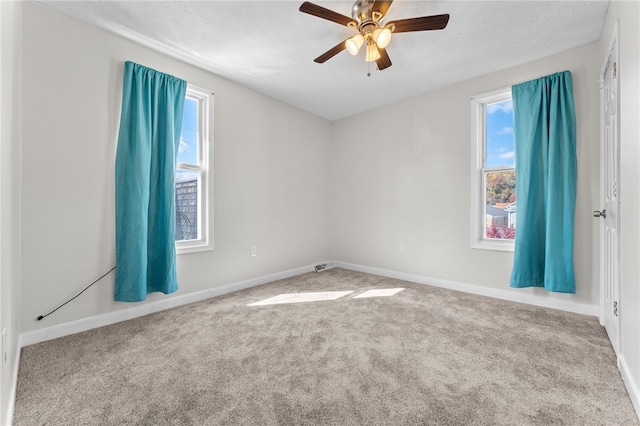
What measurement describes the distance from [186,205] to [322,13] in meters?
2.29

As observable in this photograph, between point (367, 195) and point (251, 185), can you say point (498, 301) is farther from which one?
A: point (251, 185)

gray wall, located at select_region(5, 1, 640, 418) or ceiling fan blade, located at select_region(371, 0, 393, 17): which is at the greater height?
ceiling fan blade, located at select_region(371, 0, 393, 17)

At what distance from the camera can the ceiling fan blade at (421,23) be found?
1.83 metres

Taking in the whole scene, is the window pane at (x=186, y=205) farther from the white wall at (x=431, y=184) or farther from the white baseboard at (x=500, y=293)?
the white baseboard at (x=500, y=293)

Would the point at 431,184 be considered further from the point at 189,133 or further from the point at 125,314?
the point at 125,314

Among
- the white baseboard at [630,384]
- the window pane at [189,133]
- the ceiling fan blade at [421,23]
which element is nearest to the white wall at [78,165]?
the window pane at [189,133]

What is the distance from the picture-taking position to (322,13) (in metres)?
1.85

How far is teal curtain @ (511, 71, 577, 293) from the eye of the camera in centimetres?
254

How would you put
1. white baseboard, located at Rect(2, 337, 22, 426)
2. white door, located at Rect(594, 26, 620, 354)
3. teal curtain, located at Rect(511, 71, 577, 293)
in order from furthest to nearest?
teal curtain, located at Rect(511, 71, 577, 293), white door, located at Rect(594, 26, 620, 354), white baseboard, located at Rect(2, 337, 22, 426)

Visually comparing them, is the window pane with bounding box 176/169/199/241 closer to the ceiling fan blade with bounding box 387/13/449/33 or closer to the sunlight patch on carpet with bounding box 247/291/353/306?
the sunlight patch on carpet with bounding box 247/291/353/306

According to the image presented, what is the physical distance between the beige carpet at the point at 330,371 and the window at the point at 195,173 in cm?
86

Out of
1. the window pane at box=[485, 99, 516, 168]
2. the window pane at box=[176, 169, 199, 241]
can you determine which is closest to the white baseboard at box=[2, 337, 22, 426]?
the window pane at box=[176, 169, 199, 241]

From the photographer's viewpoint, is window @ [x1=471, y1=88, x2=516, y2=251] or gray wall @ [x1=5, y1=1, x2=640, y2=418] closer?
gray wall @ [x1=5, y1=1, x2=640, y2=418]

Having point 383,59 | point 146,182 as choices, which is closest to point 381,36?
point 383,59
